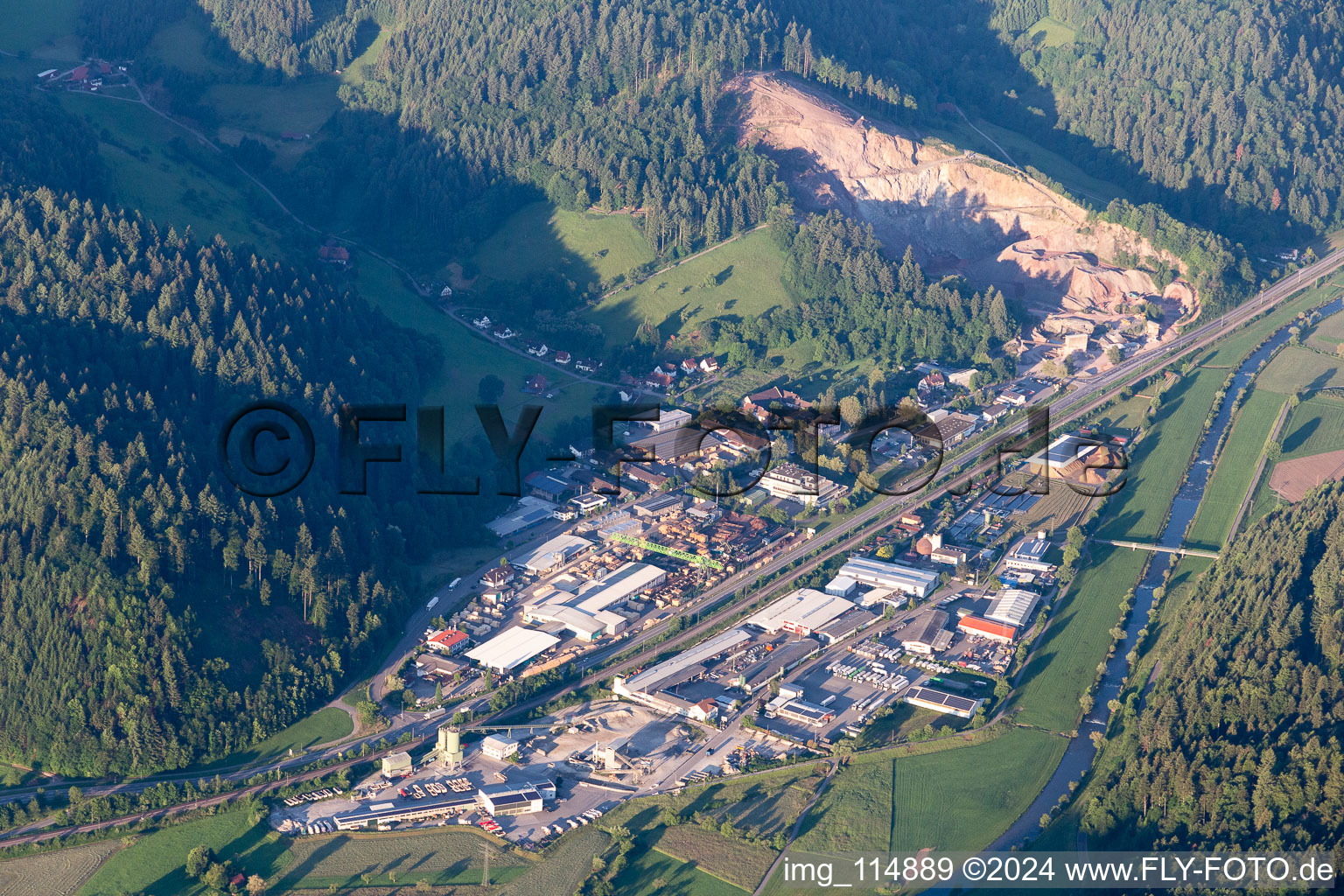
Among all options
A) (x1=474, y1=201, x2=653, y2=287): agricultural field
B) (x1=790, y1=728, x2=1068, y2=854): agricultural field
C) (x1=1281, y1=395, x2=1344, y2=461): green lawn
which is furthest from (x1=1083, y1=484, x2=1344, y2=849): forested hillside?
(x1=474, y1=201, x2=653, y2=287): agricultural field

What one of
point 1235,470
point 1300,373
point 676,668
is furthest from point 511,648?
point 1300,373

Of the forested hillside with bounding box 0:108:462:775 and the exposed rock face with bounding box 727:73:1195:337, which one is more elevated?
the exposed rock face with bounding box 727:73:1195:337

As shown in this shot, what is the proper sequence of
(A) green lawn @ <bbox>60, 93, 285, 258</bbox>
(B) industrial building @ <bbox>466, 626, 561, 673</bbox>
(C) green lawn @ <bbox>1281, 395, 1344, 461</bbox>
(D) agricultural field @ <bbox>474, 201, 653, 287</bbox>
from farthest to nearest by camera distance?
(D) agricultural field @ <bbox>474, 201, 653, 287</bbox>, (A) green lawn @ <bbox>60, 93, 285, 258</bbox>, (C) green lawn @ <bbox>1281, 395, 1344, 461</bbox>, (B) industrial building @ <bbox>466, 626, 561, 673</bbox>

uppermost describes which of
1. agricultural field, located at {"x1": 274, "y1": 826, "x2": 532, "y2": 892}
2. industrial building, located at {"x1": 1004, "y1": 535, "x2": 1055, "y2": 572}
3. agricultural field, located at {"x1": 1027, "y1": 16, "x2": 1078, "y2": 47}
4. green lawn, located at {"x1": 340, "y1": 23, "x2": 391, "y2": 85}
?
agricultural field, located at {"x1": 1027, "y1": 16, "x2": 1078, "y2": 47}

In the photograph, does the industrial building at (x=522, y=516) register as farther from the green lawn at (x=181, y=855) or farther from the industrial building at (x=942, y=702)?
the green lawn at (x=181, y=855)

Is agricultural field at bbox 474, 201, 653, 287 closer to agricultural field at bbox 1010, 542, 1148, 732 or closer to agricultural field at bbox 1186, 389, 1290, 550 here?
agricultural field at bbox 1186, 389, 1290, 550

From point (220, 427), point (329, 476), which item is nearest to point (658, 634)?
point (329, 476)

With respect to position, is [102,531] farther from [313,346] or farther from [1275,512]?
[1275,512]
